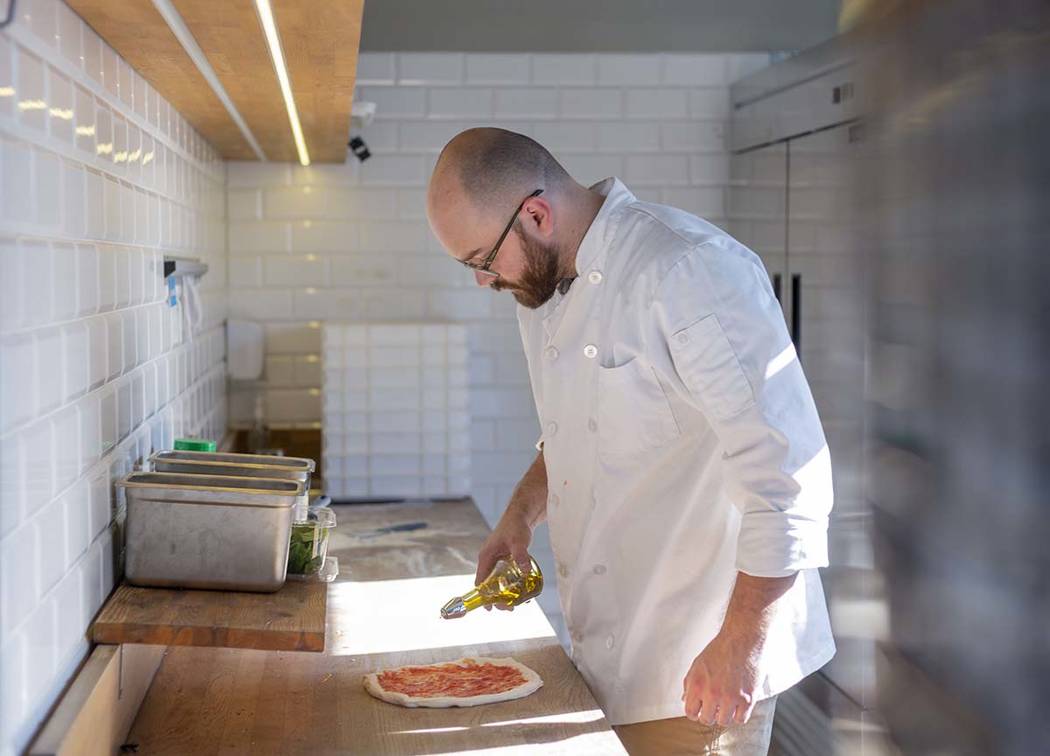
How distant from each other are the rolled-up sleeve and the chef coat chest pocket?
15cm

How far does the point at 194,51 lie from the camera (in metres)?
1.99

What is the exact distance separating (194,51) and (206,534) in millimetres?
793

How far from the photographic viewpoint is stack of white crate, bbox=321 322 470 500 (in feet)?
12.2

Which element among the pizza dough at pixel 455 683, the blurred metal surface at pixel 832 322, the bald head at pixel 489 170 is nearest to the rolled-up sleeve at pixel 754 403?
the bald head at pixel 489 170

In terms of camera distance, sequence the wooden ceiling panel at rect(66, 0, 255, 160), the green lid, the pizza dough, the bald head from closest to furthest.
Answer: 1. the wooden ceiling panel at rect(66, 0, 255, 160)
2. the pizza dough
3. the bald head
4. the green lid

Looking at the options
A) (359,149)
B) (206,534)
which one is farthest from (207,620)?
(359,149)

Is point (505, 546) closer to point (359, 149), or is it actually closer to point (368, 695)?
point (368, 695)

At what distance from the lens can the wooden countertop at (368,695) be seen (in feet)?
5.59

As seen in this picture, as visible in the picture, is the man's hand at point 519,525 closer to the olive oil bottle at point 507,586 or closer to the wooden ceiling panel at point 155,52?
the olive oil bottle at point 507,586

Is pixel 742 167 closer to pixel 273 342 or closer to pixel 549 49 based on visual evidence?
pixel 549 49

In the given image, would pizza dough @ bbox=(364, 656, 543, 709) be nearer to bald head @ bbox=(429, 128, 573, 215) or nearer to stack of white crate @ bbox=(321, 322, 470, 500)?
bald head @ bbox=(429, 128, 573, 215)

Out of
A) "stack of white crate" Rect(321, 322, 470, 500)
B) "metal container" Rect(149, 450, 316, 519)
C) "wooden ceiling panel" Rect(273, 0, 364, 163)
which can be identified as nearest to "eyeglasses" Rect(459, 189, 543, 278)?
"wooden ceiling panel" Rect(273, 0, 364, 163)

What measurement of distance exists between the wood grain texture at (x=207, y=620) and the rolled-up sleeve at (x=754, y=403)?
26.2 inches

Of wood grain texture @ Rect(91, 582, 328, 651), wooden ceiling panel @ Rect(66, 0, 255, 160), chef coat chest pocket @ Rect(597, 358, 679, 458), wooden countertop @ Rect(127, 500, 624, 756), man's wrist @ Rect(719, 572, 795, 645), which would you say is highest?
wooden ceiling panel @ Rect(66, 0, 255, 160)
